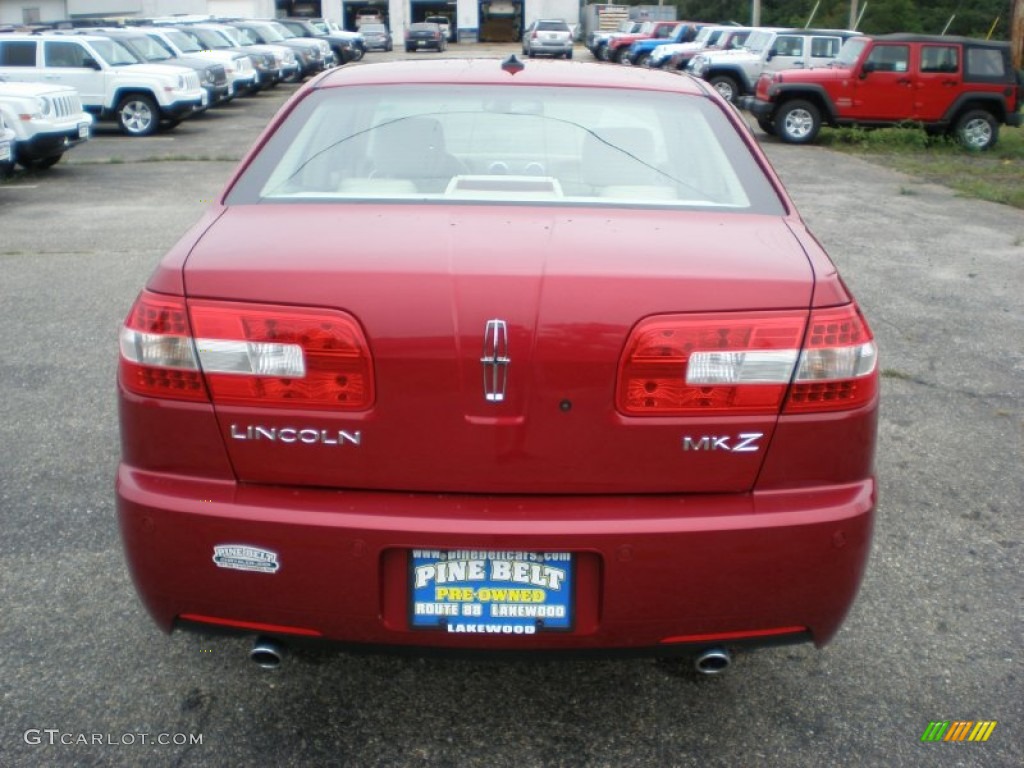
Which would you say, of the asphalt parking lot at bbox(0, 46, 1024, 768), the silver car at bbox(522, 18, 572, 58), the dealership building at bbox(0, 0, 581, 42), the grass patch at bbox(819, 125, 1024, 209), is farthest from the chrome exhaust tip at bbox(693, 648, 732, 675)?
the dealership building at bbox(0, 0, 581, 42)

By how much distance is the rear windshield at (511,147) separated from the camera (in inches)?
127

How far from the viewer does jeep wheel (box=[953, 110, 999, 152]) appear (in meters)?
18.3

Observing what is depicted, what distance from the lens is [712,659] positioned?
8.79 feet

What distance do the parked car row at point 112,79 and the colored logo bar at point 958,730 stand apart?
39.5ft

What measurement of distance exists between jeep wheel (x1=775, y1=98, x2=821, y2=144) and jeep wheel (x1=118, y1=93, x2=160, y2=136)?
417 inches

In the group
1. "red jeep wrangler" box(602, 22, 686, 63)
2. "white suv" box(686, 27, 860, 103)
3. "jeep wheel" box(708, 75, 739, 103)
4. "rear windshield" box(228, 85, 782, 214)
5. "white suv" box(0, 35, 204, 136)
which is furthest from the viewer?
"red jeep wrangler" box(602, 22, 686, 63)

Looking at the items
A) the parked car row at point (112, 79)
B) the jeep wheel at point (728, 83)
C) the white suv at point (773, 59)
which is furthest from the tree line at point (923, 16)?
the parked car row at point (112, 79)

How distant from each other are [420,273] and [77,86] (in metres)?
18.2

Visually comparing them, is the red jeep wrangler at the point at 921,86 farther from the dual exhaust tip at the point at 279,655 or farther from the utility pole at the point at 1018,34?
the dual exhaust tip at the point at 279,655

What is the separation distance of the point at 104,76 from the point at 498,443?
18.2 metres

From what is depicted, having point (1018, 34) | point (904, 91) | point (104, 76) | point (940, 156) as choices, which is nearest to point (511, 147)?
point (940, 156)

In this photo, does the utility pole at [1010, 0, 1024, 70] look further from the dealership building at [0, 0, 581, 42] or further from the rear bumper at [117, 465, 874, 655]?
the dealership building at [0, 0, 581, 42]

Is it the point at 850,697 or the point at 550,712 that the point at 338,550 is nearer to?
the point at 550,712

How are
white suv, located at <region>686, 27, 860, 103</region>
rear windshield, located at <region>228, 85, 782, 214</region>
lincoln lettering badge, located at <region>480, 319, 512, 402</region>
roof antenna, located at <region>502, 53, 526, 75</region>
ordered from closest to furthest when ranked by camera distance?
lincoln lettering badge, located at <region>480, 319, 512, 402</region> < rear windshield, located at <region>228, 85, 782, 214</region> < roof antenna, located at <region>502, 53, 526, 75</region> < white suv, located at <region>686, 27, 860, 103</region>
